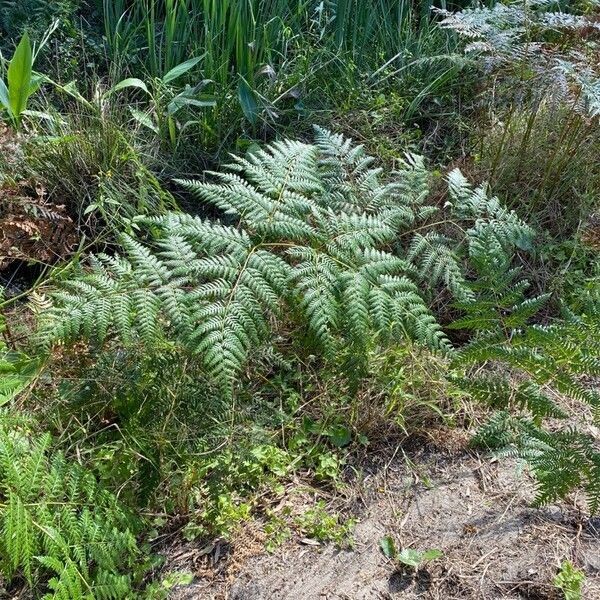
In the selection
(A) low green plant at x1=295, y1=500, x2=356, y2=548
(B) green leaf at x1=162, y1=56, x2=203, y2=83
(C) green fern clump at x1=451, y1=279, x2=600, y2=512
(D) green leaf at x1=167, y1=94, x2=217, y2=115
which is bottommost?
(A) low green plant at x1=295, y1=500, x2=356, y2=548

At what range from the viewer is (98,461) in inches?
83.7

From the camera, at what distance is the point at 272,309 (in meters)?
1.96

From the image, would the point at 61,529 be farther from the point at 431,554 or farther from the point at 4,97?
the point at 4,97

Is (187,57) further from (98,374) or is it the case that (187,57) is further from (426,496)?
(426,496)

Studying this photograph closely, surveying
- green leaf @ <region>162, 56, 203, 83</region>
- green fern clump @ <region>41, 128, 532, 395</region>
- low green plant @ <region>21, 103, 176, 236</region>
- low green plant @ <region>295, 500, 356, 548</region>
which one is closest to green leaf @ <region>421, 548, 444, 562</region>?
low green plant @ <region>295, 500, 356, 548</region>

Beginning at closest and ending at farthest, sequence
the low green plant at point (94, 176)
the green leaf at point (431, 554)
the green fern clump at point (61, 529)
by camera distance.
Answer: the green fern clump at point (61, 529) < the green leaf at point (431, 554) < the low green plant at point (94, 176)

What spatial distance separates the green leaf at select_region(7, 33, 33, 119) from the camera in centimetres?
276

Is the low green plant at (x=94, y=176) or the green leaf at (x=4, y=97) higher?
the green leaf at (x=4, y=97)

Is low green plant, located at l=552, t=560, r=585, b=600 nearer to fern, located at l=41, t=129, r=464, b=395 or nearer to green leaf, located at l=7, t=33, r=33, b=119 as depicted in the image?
fern, located at l=41, t=129, r=464, b=395

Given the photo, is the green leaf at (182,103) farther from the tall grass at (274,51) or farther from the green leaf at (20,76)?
the green leaf at (20,76)

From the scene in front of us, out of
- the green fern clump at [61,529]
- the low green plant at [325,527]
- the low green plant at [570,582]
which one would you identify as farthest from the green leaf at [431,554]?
the green fern clump at [61,529]

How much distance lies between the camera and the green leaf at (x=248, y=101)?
10.4 feet

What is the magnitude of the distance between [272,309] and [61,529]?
31.7 inches

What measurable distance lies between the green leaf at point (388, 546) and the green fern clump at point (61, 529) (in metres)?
0.71
